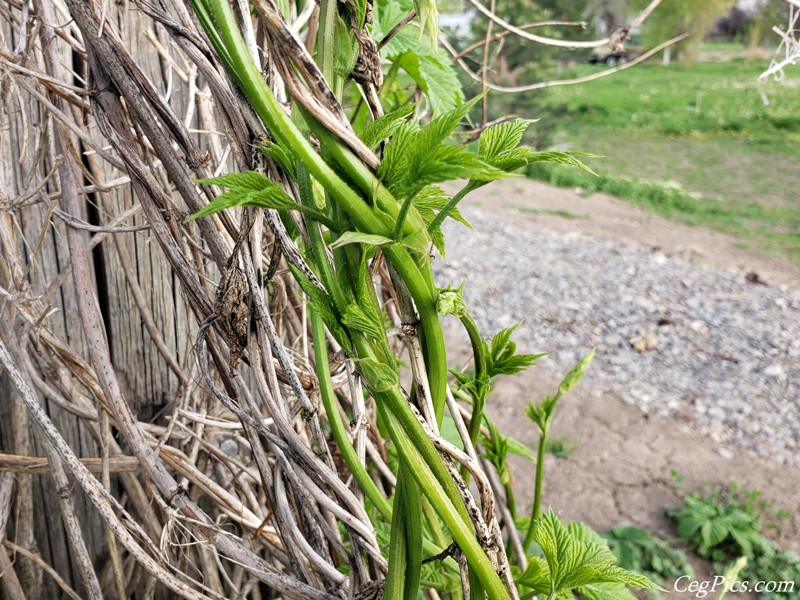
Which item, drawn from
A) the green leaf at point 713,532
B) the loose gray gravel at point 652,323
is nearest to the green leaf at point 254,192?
the green leaf at point 713,532

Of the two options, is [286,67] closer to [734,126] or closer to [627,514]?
[627,514]

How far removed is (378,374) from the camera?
0.60 metres

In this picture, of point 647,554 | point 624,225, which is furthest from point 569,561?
point 624,225

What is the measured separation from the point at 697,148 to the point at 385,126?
1231 cm

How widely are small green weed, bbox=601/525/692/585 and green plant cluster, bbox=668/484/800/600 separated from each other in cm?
11

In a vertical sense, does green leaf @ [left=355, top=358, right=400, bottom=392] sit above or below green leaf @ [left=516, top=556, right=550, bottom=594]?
above

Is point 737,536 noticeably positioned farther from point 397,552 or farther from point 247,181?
point 247,181

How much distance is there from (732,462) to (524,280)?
2.63 m

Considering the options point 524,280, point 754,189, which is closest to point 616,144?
point 754,189

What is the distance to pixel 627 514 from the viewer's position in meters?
2.84

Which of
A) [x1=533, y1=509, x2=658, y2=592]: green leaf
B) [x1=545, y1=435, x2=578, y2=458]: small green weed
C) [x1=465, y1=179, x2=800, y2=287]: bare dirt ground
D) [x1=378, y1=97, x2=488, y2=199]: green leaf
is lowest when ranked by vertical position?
[x1=545, y1=435, x2=578, y2=458]: small green weed

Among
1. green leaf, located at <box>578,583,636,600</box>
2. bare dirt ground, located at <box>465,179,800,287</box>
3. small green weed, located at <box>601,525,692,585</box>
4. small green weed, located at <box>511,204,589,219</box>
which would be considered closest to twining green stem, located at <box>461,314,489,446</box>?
green leaf, located at <box>578,583,636,600</box>

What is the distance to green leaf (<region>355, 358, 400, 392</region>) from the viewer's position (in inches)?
23.5

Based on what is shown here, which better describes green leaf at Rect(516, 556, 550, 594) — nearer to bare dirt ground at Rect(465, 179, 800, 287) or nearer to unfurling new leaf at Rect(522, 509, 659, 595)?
unfurling new leaf at Rect(522, 509, 659, 595)
